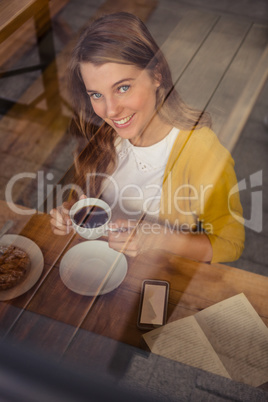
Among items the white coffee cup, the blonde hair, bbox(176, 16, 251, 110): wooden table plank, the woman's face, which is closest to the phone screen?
the white coffee cup

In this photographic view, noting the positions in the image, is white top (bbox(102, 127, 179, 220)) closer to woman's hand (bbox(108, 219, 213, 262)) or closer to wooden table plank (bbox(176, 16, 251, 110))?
woman's hand (bbox(108, 219, 213, 262))

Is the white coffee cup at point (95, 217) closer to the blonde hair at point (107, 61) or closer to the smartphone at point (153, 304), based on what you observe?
the blonde hair at point (107, 61)

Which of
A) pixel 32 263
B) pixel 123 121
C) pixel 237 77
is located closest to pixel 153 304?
pixel 32 263

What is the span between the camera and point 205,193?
102 centimetres

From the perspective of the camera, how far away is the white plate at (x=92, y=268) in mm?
899

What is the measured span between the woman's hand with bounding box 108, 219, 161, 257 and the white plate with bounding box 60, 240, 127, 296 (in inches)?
0.7

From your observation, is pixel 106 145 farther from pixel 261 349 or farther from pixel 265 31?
pixel 265 31

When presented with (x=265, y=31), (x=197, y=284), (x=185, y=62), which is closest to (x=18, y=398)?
(x=197, y=284)

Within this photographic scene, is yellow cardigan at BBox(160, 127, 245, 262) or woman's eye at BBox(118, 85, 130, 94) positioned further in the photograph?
yellow cardigan at BBox(160, 127, 245, 262)

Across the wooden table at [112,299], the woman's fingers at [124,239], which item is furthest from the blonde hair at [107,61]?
the wooden table at [112,299]

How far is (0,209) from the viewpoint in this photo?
108cm

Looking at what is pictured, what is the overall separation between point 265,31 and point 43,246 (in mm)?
1072

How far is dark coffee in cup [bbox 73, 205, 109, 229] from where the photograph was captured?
94 cm

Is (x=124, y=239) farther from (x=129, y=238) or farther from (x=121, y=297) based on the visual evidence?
(x=121, y=297)
